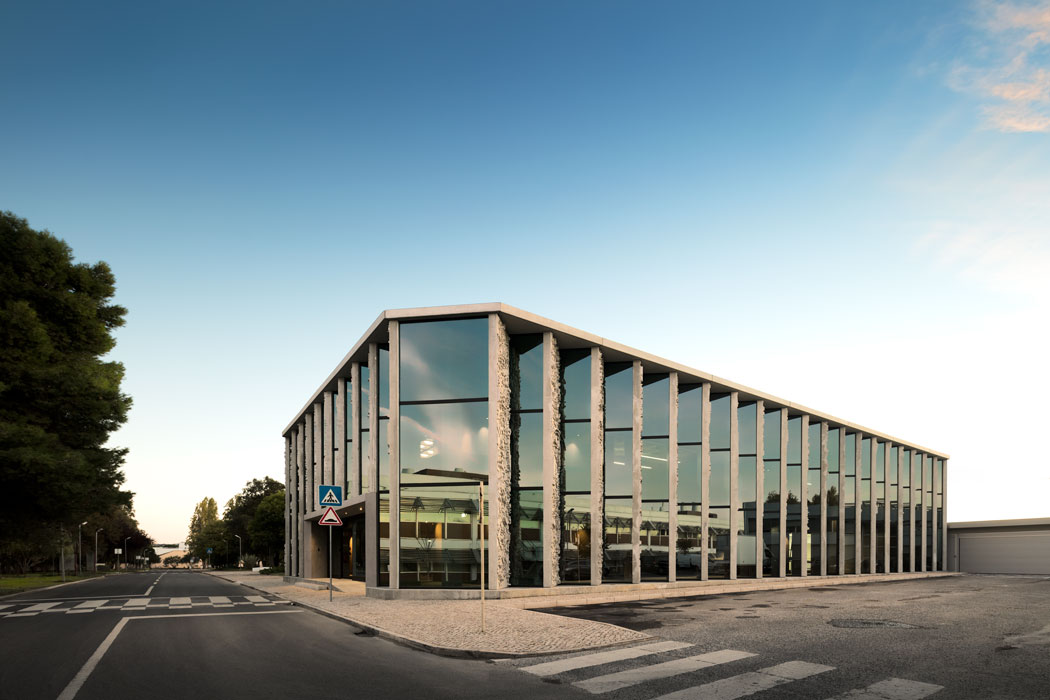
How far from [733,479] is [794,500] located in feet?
24.5

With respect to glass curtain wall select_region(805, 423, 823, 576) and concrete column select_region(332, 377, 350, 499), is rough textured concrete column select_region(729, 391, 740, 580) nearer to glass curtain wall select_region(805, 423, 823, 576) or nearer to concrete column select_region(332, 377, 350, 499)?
glass curtain wall select_region(805, 423, 823, 576)

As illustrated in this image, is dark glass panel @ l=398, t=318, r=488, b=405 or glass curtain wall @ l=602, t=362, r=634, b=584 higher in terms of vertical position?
dark glass panel @ l=398, t=318, r=488, b=405

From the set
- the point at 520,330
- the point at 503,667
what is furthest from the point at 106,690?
the point at 520,330

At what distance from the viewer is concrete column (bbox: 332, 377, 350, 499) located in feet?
108

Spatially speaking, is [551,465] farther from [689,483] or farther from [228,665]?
[228,665]

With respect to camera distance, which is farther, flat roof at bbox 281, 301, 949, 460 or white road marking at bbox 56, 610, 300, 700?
flat roof at bbox 281, 301, 949, 460

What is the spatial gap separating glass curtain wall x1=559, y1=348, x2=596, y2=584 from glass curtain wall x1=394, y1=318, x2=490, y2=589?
140 inches

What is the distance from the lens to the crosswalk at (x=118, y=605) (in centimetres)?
2123

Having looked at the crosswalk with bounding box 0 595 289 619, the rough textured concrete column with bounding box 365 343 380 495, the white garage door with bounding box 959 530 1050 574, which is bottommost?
the white garage door with bounding box 959 530 1050 574

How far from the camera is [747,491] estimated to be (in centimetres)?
3391

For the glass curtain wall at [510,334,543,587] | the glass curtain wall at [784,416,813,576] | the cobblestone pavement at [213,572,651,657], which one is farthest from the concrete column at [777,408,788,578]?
the cobblestone pavement at [213,572,651,657]

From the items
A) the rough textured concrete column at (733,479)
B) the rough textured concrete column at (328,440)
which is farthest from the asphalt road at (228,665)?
the rough textured concrete column at (733,479)

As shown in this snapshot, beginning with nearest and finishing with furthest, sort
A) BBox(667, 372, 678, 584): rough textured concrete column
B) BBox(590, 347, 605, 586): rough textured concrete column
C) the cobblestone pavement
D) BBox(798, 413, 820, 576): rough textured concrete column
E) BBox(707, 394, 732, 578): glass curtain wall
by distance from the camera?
1. the cobblestone pavement
2. BBox(590, 347, 605, 586): rough textured concrete column
3. BBox(667, 372, 678, 584): rough textured concrete column
4. BBox(707, 394, 732, 578): glass curtain wall
5. BBox(798, 413, 820, 576): rough textured concrete column

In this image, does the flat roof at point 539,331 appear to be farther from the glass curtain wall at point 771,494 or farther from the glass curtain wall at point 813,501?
the glass curtain wall at point 813,501
